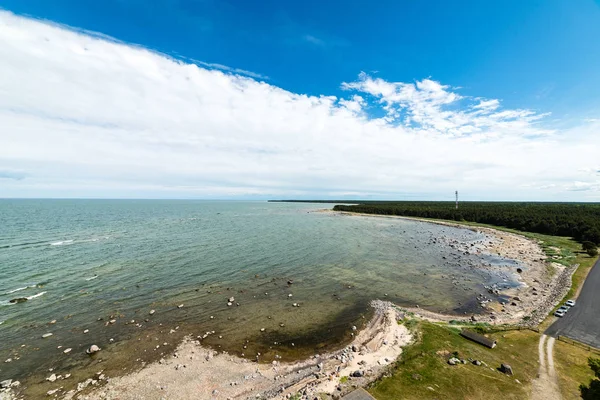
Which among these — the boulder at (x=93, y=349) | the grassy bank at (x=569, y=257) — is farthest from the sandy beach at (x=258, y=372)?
the grassy bank at (x=569, y=257)

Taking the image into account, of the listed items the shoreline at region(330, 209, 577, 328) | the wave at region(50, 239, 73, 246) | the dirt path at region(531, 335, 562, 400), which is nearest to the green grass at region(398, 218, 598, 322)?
the shoreline at region(330, 209, 577, 328)

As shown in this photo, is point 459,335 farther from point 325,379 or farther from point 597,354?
point 325,379

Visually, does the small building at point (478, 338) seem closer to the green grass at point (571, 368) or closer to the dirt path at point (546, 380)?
the dirt path at point (546, 380)

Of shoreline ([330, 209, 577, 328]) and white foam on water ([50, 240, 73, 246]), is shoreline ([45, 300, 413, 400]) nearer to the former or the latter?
shoreline ([330, 209, 577, 328])

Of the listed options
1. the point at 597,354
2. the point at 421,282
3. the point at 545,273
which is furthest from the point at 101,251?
the point at 545,273

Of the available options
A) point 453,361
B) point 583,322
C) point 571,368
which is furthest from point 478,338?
point 583,322

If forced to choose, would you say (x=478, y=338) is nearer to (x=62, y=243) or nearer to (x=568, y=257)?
(x=568, y=257)
